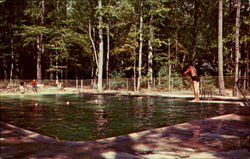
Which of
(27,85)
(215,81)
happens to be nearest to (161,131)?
(215,81)

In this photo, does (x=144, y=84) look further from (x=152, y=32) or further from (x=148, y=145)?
(x=148, y=145)

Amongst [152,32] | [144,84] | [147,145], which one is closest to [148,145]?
[147,145]

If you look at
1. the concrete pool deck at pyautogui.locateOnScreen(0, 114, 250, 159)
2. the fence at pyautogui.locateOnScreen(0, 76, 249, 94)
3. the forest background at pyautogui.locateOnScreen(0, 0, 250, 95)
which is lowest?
the concrete pool deck at pyautogui.locateOnScreen(0, 114, 250, 159)

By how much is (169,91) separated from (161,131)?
77.7 ft

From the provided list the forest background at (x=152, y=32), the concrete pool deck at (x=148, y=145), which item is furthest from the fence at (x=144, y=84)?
the concrete pool deck at (x=148, y=145)

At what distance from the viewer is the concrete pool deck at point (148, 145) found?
501 cm

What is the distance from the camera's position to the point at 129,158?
15.5ft

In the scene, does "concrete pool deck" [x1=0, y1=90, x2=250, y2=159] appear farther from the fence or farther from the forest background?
the forest background

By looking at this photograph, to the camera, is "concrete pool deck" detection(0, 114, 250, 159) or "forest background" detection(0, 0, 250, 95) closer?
"concrete pool deck" detection(0, 114, 250, 159)

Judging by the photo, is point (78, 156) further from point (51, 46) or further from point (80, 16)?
point (51, 46)

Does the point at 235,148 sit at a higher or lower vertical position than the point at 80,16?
lower

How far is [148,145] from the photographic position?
5734 millimetres

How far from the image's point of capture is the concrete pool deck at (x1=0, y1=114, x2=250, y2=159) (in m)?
5.01

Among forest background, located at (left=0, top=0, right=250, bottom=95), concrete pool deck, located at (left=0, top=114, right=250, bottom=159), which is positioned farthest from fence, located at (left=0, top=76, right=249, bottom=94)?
concrete pool deck, located at (left=0, top=114, right=250, bottom=159)
